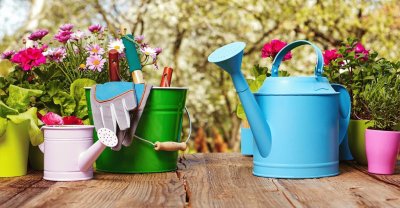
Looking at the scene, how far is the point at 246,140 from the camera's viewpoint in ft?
7.72

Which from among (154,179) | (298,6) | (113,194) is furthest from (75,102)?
(298,6)

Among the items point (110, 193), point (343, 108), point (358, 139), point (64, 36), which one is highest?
point (64, 36)

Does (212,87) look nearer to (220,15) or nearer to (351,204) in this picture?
(220,15)

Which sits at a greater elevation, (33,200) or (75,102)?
(75,102)

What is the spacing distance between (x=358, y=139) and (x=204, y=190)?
70 cm

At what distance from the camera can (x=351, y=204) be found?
1.47m

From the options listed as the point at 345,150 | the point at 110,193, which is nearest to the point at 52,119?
the point at 110,193

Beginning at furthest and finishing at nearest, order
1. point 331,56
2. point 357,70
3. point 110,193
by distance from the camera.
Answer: point 331,56
point 357,70
point 110,193

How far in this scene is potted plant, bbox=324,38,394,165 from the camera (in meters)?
2.12

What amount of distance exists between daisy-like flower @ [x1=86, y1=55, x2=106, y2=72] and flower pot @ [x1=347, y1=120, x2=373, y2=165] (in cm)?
83

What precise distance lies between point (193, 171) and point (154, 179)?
191 millimetres

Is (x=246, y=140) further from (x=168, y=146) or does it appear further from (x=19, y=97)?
(x=19, y=97)

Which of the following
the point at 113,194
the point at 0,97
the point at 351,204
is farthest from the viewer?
the point at 0,97

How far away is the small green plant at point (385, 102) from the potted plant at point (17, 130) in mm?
977
